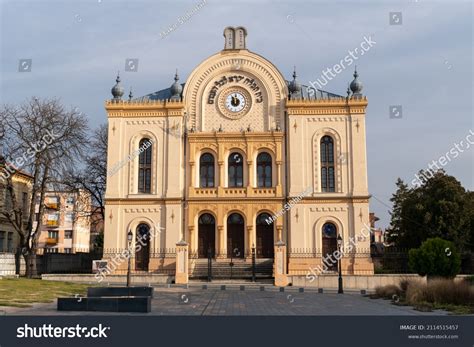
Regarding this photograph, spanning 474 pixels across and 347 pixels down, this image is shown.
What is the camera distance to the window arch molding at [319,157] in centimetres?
3744

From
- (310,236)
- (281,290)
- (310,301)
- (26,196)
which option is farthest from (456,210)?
(26,196)

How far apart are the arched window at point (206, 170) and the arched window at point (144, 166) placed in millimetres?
3876

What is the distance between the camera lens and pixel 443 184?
3784cm

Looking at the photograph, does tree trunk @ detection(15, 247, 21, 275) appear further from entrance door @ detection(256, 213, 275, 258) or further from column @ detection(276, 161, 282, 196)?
column @ detection(276, 161, 282, 196)

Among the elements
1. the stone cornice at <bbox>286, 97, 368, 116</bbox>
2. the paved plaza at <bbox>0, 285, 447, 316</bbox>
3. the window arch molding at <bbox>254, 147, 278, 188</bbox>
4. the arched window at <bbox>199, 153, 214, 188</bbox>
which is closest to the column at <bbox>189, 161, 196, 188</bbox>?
the arched window at <bbox>199, 153, 214, 188</bbox>

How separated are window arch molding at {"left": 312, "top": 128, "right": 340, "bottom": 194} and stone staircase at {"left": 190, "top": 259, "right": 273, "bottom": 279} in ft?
21.8

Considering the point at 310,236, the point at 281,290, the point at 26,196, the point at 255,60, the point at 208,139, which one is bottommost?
the point at 281,290

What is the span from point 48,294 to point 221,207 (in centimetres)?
1753

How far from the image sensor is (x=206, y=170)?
38.8 metres

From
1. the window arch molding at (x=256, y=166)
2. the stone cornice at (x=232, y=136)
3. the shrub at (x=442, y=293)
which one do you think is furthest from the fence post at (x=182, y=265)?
the shrub at (x=442, y=293)

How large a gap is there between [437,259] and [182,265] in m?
14.8

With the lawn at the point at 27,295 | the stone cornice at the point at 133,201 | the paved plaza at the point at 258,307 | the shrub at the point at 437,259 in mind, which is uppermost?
the stone cornice at the point at 133,201

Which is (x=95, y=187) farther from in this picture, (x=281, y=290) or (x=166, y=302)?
(x=166, y=302)

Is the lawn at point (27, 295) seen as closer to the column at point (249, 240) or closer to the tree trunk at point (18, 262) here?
the tree trunk at point (18, 262)
